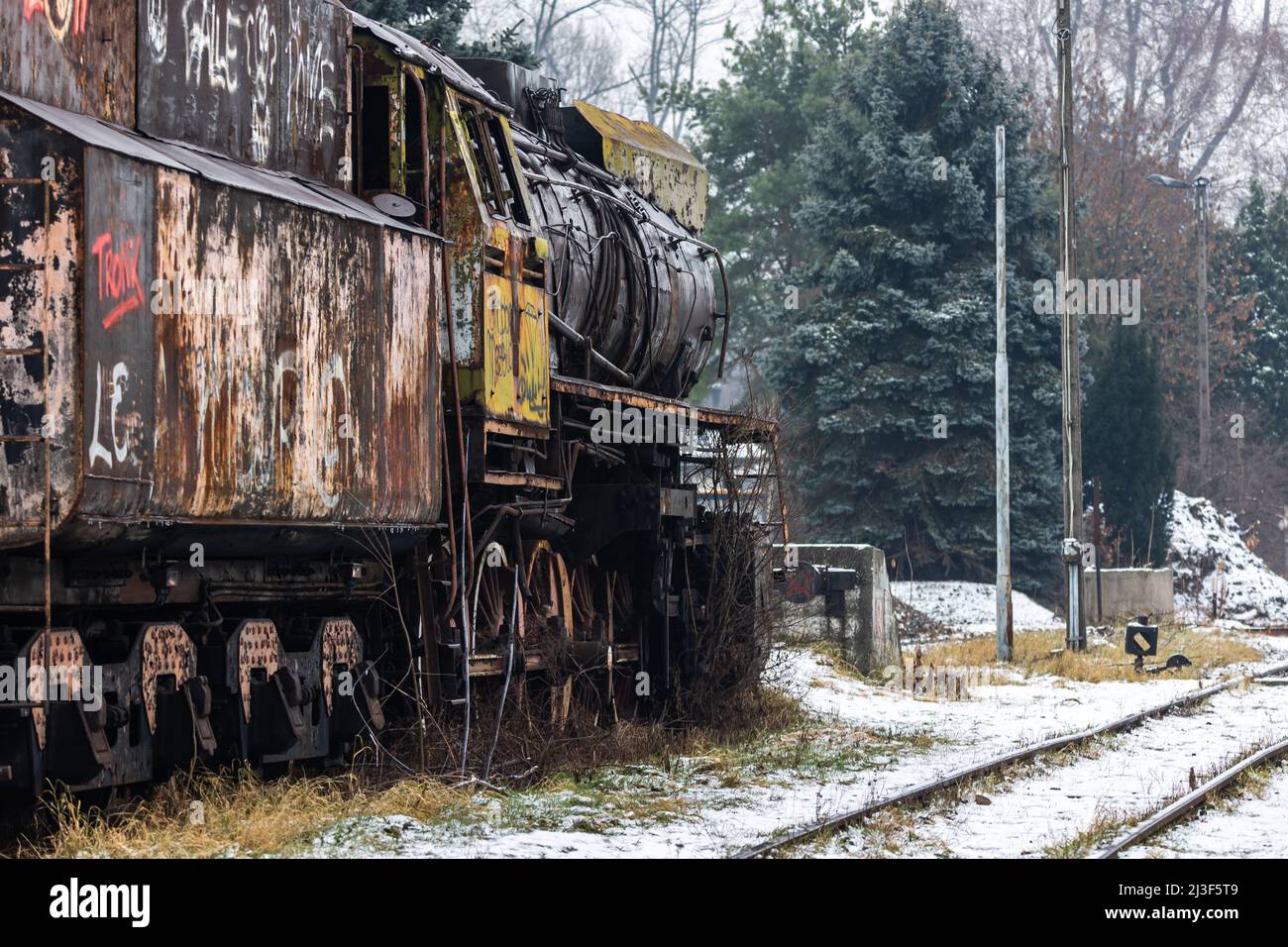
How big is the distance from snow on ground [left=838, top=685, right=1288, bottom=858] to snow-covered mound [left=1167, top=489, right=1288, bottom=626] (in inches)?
765

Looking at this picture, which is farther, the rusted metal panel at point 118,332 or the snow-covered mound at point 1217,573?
the snow-covered mound at point 1217,573

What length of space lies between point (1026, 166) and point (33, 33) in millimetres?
29873

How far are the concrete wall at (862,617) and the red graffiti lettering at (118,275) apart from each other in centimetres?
1507

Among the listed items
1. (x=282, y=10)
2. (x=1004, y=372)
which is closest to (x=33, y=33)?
(x=282, y=10)

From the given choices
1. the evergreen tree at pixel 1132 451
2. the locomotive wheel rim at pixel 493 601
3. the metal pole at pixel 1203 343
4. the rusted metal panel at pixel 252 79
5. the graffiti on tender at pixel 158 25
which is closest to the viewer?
the graffiti on tender at pixel 158 25

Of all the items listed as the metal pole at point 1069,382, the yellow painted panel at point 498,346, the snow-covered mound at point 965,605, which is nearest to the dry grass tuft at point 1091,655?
the metal pole at point 1069,382

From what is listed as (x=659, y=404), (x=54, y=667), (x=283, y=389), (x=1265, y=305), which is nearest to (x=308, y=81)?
(x=283, y=389)

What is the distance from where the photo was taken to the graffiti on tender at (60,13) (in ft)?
27.2

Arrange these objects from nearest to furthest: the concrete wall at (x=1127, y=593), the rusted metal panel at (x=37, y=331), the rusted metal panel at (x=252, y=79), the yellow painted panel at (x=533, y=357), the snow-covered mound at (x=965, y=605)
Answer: the rusted metal panel at (x=37, y=331) < the rusted metal panel at (x=252, y=79) < the yellow painted panel at (x=533, y=357) < the snow-covered mound at (x=965, y=605) < the concrete wall at (x=1127, y=593)

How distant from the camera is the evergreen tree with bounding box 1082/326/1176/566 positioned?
123 feet

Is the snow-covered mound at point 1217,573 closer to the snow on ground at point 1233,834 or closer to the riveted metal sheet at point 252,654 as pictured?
the snow on ground at point 1233,834

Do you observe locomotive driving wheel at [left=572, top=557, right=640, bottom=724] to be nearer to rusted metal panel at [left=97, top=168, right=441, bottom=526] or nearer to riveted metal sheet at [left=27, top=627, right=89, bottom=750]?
rusted metal panel at [left=97, top=168, right=441, bottom=526]

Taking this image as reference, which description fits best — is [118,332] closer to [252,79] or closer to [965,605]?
[252,79]

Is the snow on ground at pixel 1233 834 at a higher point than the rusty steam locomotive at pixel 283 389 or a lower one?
lower
